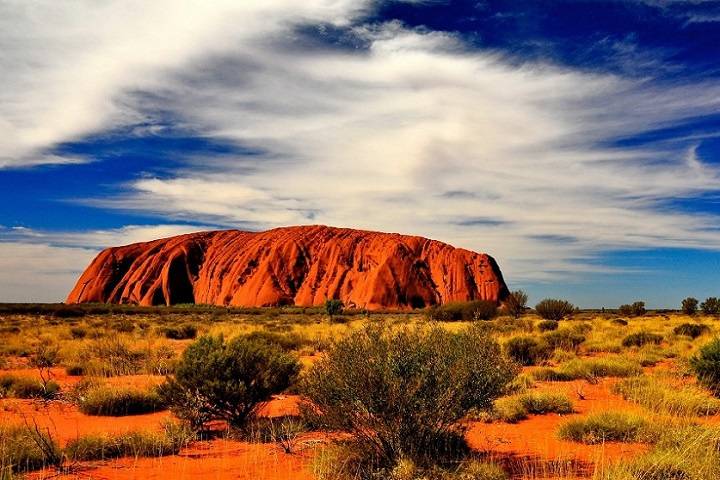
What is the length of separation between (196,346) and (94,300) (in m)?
88.7

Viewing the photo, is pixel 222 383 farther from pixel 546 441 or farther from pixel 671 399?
pixel 671 399

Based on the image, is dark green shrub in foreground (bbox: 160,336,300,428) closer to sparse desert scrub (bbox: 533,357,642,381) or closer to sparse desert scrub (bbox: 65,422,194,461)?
sparse desert scrub (bbox: 65,422,194,461)

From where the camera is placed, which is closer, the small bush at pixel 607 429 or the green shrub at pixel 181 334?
the small bush at pixel 607 429

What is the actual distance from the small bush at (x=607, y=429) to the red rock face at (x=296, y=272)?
64.3m

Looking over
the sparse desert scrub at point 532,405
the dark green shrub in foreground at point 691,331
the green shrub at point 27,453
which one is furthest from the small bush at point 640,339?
the green shrub at point 27,453

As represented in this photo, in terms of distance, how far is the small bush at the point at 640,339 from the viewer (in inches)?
755

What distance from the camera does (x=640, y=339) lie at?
19.5 metres

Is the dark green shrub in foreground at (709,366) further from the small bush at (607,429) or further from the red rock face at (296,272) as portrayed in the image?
the red rock face at (296,272)

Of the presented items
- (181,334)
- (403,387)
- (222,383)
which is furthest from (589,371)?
(181,334)

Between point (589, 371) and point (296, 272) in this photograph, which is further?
point (296, 272)

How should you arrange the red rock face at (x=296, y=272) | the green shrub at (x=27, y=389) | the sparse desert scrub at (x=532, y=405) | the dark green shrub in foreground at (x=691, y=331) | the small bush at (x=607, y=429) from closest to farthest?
the small bush at (x=607, y=429) < the sparse desert scrub at (x=532, y=405) < the green shrub at (x=27, y=389) < the dark green shrub in foreground at (x=691, y=331) < the red rock face at (x=296, y=272)

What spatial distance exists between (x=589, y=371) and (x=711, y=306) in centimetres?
3949

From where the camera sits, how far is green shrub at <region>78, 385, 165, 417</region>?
30.0ft

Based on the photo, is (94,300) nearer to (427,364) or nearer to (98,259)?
(98,259)
